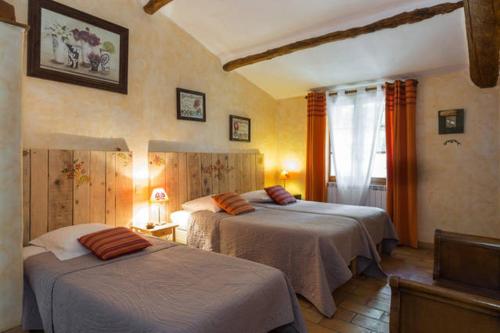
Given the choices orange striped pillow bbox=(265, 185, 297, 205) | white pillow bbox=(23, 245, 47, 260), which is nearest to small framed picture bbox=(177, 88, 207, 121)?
orange striped pillow bbox=(265, 185, 297, 205)

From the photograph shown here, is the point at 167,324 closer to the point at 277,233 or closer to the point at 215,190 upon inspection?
the point at 277,233

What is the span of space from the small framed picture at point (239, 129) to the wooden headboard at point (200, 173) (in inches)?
10.3

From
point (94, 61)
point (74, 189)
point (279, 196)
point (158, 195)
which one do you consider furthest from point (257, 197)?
point (94, 61)

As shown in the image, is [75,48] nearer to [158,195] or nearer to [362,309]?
[158,195]

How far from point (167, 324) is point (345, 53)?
137 inches

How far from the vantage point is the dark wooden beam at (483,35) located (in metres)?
1.38

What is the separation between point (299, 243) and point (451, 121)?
2699 millimetres

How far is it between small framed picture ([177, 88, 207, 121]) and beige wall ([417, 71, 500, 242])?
9.38 feet

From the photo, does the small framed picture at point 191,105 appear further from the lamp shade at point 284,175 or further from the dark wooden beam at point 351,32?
the lamp shade at point 284,175

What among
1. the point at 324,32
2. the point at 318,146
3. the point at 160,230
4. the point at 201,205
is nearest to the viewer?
the point at 160,230

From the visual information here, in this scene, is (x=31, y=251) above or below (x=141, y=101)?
below

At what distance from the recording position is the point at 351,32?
10.1 ft

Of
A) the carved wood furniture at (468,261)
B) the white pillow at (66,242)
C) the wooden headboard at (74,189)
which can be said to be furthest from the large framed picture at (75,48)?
the carved wood furniture at (468,261)

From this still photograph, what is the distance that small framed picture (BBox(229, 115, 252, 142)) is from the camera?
4309mm
